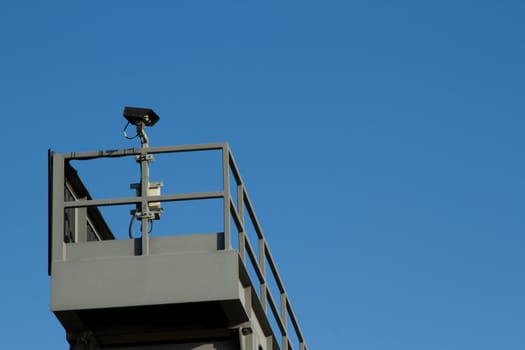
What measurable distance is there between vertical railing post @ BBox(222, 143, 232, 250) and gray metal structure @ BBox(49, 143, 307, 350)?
0.01 m

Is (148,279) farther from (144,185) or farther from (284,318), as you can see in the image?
(284,318)

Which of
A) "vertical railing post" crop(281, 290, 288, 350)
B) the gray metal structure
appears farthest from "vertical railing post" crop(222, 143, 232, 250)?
"vertical railing post" crop(281, 290, 288, 350)

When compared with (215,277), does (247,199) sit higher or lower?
higher

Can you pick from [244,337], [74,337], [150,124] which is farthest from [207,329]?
[150,124]

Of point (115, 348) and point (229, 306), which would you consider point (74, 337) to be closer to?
point (115, 348)

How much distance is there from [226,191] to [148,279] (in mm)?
1209

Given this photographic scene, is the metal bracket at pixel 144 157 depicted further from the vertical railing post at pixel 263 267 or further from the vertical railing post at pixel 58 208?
the vertical railing post at pixel 263 267

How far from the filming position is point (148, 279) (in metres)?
13.6

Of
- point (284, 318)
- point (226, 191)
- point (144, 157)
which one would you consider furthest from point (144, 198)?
point (284, 318)

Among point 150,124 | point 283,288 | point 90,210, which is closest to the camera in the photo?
point 150,124

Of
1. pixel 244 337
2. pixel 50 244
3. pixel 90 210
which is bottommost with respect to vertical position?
pixel 244 337

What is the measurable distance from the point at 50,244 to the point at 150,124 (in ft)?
5.56

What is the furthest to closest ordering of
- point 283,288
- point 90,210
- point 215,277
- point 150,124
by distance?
point 283,288 < point 90,210 < point 150,124 < point 215,277

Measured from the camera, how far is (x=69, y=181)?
47.8 feet
